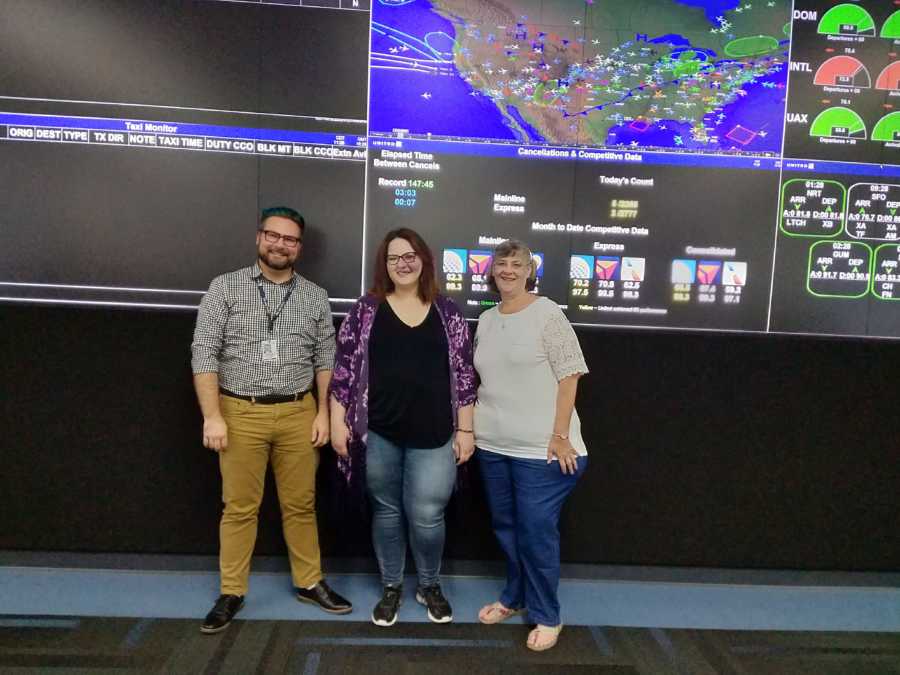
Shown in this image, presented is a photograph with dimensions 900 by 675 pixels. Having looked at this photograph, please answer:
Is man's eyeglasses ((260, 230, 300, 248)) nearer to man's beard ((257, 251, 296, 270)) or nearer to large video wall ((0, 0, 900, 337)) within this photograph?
man's beard ((257, 251, 296, 270))

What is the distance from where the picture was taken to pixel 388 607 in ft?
7.52

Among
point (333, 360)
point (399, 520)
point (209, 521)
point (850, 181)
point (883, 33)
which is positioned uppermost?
point (883, 33)

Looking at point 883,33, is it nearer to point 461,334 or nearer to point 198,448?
point 461,334

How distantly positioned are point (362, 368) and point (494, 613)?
118cm

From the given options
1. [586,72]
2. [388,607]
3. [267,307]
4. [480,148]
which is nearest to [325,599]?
[388,607]

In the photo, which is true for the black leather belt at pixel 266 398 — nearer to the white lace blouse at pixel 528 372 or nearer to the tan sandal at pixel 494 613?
the white lace blouse at pixel 528 372

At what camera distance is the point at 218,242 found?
2.55 m

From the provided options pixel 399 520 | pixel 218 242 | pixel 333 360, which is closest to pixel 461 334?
pixel 333 360

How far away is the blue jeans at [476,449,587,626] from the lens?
209 cm

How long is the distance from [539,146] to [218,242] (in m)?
1.54

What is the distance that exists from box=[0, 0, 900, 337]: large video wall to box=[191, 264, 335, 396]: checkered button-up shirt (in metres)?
0.39

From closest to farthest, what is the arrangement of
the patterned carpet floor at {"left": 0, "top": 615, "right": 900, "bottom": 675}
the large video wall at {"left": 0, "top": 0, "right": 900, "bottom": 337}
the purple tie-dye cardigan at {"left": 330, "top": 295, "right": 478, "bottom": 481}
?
the patterned carpet floor at {"left": 0, "top": 615, "right": 900, "bottom": 675} → the purple tie-dye cardigan at {"left": 330, "top": 295, "right": 478, "bottom": 481} → the large video wall at {"left": 0, "top": 0, "right": 900, "bottom": 337}

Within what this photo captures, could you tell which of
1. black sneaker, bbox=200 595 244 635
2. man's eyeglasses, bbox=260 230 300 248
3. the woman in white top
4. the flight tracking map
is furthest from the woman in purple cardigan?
the flight tracking map

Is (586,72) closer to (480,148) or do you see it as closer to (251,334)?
(480,148)
